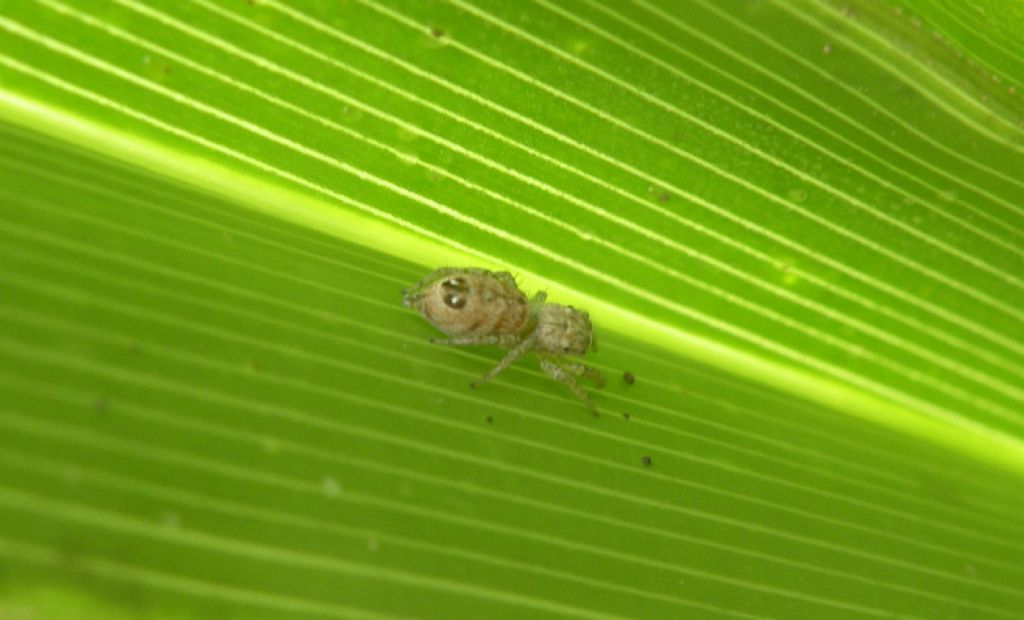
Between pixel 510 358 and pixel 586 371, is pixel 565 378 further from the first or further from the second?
pixel 510 358

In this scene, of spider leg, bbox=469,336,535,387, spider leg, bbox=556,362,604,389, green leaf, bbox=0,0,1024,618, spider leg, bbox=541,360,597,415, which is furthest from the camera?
spider leg, bbox=556,362,604,389

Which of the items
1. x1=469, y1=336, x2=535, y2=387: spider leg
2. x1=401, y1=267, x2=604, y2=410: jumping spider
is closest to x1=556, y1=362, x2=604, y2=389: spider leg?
x1=401, y1=267, x2=604, y2=410: jumping spider

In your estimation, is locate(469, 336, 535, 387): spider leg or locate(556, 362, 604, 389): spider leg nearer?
locate(469, 336, 535, 387): spider leg

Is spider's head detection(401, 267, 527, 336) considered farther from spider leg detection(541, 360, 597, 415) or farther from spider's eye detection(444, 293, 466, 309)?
spider leg detection(541, 360, 597, 415)

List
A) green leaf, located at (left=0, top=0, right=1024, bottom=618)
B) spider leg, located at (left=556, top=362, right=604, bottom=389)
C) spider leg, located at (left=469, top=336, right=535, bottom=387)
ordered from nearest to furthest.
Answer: green leaf, located at (left=0, top=0, right=1024, bottom=618) → spider leg, located at (left=469, top=336, right=535, bottom=387) → spider leg, located at (left=556, top=362, right=604, bottom=389)

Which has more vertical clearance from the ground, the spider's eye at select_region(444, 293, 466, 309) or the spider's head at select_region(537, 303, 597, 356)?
the spider's head at select_region(537, 303, 597, 356)

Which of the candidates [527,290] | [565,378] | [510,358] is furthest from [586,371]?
[527,290]

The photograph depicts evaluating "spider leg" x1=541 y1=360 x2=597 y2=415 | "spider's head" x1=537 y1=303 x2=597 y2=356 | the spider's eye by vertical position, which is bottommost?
"spider leg" x1=541 y1=360 x2=597 y2=415
